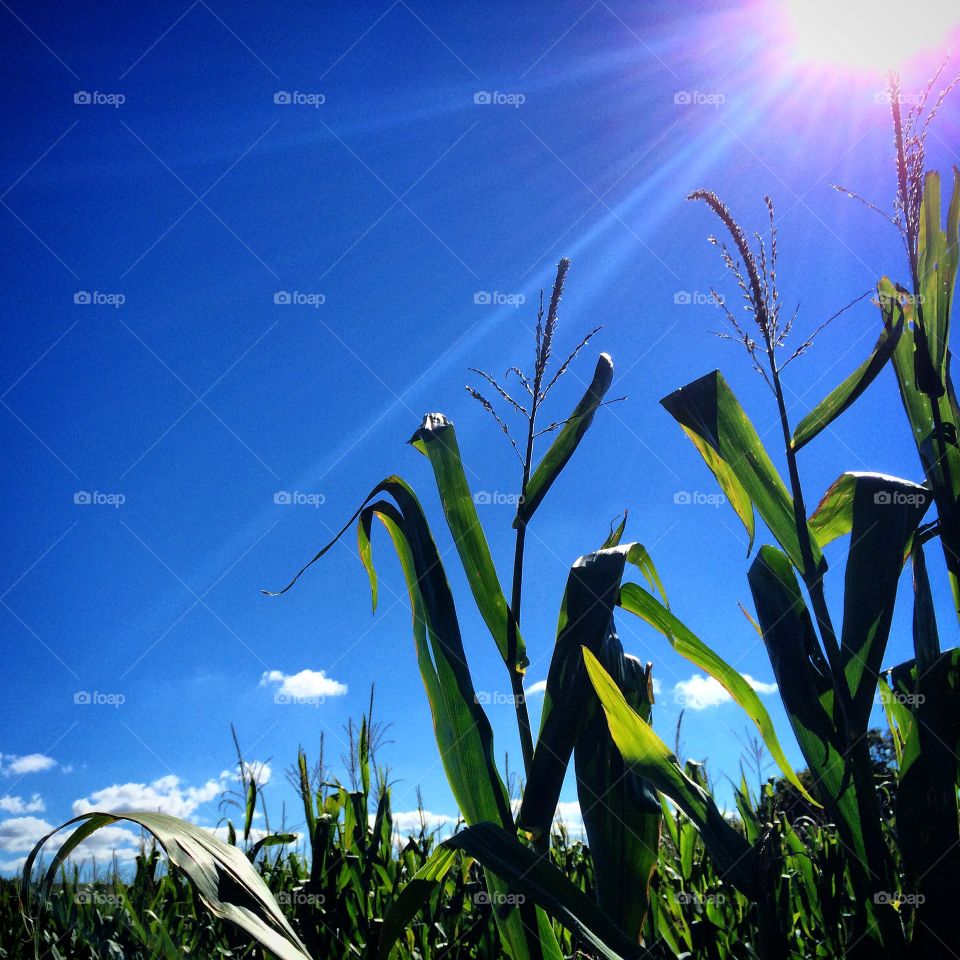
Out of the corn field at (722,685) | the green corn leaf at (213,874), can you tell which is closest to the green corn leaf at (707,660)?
the corn field at (722,685)

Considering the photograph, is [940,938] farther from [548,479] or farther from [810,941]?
[548,479]

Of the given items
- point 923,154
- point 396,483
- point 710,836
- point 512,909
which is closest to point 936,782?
point 710,836

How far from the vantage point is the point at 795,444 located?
1462 millimetres

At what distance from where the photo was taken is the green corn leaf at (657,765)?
111cm

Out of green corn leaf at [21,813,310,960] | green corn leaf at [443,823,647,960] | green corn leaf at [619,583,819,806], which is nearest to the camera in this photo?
green corn leaf at [21,813,310,960]

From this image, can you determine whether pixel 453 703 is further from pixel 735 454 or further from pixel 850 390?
pixel 850 390

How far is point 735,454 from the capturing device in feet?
4.81

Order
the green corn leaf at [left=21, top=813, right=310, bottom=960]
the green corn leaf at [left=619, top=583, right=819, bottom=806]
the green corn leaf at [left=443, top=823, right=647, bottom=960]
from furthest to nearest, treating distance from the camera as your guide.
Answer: the green corn leaf at [left=619, top=583, right=819, bottom=806]
the green corn leaf at [left=443, top=823, right=647, bottom=960]
the green corn leaf at [left=21, top=813, right=310, bottom=960]

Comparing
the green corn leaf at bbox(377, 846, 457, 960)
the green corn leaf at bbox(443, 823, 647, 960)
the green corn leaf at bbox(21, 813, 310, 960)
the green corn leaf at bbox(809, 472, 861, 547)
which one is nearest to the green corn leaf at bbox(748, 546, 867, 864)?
the green corn leaf at bbox(809, 472, 861, 547)

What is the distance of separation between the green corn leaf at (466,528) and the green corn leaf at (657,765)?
253 millimetres

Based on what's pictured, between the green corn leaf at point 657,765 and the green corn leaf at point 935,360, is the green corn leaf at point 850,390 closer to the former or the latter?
the green corn leaf at point 935,360

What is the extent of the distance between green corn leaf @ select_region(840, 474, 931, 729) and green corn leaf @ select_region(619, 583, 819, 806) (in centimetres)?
18

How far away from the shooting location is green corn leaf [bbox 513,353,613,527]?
56.2 inches

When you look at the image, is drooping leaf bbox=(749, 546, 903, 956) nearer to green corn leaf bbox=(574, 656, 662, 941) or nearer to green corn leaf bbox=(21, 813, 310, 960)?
green corn leaf bbox=(574, 656, 662, 941)
